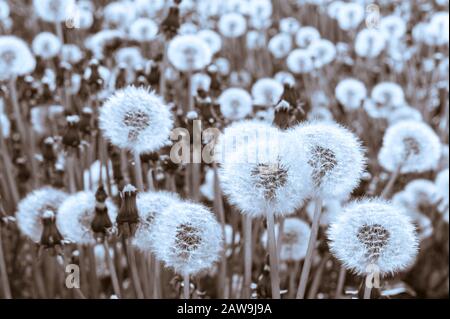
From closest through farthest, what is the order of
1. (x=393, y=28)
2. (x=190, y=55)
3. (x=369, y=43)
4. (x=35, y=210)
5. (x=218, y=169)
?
(x=218, y=169)
(x=35, y=210)
(x=190, y=55)
(x=369, y=43)
(x=393, y=28)

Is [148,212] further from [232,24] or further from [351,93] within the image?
[232,24]

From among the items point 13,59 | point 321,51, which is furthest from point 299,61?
point 13,59

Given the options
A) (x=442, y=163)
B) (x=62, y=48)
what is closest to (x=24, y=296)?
(x=62, y=48)

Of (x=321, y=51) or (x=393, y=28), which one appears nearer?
(x=321, y=51)

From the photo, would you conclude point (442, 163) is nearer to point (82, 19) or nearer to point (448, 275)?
point (448, 275)

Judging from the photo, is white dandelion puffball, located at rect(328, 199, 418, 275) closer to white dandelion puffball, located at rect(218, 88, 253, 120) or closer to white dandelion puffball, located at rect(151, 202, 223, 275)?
white dandelion puffball, located at rect(151, 202, 223, 275)

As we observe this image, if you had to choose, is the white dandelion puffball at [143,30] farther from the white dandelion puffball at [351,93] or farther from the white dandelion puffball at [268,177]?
the white dandelion puffball at [268,177]

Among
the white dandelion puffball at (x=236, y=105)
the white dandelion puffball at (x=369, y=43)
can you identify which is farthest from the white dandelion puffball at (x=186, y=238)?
the white dandelion puffball at (x=369, y=43)
